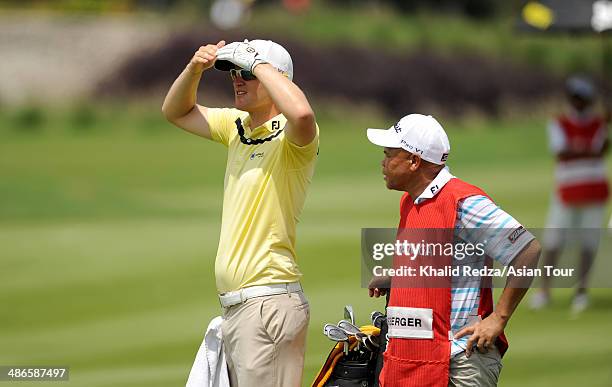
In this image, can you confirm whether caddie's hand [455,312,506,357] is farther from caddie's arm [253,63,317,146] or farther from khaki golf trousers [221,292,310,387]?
caddie's arm [253,63,317,146]

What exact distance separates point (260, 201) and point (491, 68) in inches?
1295

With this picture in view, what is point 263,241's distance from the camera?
5.68m

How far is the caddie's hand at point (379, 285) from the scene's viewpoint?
5672 millimetres

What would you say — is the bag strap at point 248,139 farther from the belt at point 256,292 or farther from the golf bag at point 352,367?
the golf bag at point 352,367

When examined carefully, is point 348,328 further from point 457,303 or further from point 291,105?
point 291,105

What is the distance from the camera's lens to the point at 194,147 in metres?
30.1

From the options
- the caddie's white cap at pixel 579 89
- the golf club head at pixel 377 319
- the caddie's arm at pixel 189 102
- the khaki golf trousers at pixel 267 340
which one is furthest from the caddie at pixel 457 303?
the caddie's white cap at pixel 579 89

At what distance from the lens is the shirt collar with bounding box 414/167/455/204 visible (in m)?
5.34

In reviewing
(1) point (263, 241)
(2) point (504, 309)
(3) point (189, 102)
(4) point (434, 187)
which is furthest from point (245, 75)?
(2) point (504, 309)

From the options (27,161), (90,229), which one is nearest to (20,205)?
(90,229)

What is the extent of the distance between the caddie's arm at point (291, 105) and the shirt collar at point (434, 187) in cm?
60

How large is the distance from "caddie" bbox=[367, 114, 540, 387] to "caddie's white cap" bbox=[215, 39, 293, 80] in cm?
102

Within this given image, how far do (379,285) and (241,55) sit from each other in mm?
1245

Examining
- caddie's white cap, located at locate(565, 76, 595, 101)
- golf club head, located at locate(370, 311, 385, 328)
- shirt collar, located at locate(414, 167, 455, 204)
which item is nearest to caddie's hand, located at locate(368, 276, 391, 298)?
golf club head, located at locate(370, 311, 385, 328)
